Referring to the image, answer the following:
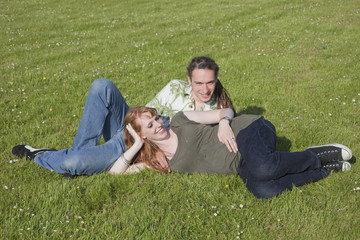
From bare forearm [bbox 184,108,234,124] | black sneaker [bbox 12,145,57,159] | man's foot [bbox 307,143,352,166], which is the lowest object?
man's foot [bbox 307,143,352,166]

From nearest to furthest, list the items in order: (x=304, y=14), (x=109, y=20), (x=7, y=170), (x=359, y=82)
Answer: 1. (x=7, y=170)
2. (x=359, y=82)
3. (x=304, y=14)
4. (x=109, y=20)

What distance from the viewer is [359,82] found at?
381 inches

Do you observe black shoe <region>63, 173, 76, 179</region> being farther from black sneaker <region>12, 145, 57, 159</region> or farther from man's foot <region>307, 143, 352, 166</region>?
man's foot <region>307, 143, 352, 166</region>

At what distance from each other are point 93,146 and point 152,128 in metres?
1.30

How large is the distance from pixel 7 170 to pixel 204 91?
3918 mm

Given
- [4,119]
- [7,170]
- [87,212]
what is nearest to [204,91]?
[87,212]

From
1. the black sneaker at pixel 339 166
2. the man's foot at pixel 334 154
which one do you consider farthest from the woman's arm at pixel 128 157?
the black sneaker at pixel 339 166

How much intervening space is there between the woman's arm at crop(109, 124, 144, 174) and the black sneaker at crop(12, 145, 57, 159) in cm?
155

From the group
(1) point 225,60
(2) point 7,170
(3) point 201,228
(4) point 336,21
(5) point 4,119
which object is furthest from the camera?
(4) point 336,21

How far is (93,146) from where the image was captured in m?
6.45

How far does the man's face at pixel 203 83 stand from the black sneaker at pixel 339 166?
2.40 meters

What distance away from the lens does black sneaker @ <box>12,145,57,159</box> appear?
265 inches

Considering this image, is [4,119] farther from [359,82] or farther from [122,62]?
[359,82]

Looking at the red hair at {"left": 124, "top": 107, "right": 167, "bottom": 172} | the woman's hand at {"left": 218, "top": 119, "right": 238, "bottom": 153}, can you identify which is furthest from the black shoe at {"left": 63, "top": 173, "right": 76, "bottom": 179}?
the woman's hand at {"left": 218, "top": 119, "right": 238, "bottom": 153}
